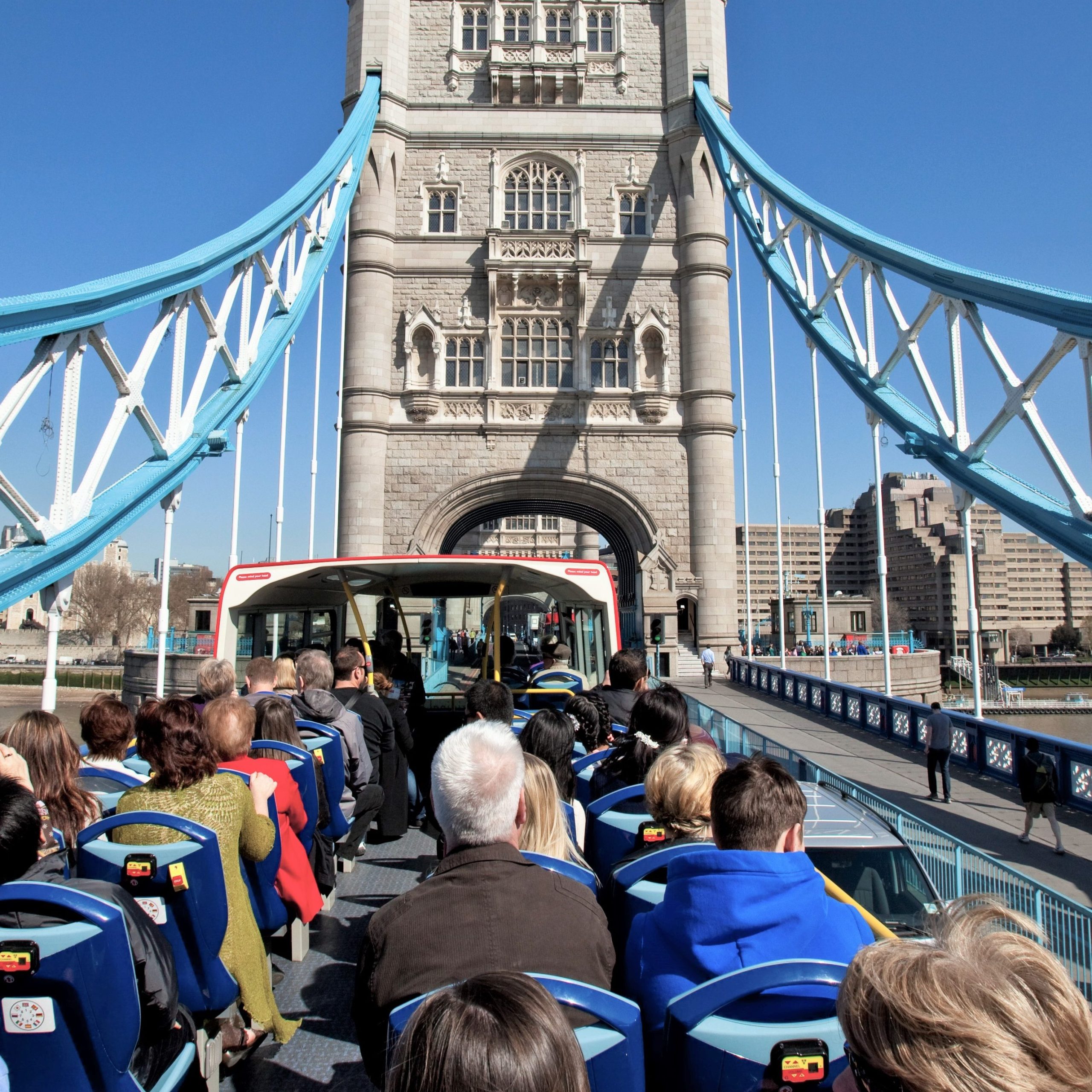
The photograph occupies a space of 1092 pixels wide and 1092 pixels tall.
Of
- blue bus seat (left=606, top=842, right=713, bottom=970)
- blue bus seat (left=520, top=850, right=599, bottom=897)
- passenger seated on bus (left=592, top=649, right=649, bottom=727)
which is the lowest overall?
blue bus seat (left=606, top=842, right=713, bottom=970)

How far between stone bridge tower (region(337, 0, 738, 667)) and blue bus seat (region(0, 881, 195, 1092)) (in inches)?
786

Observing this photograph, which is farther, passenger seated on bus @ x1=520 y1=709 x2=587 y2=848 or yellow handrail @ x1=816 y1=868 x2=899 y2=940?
passenger seated on bus @ x1=520 y1=709 x2=587 y2=848

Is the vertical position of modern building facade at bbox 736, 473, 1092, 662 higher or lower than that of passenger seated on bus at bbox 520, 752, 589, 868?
higher

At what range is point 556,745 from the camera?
359 cm

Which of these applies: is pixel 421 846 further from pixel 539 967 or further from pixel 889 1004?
pixel 889 1004

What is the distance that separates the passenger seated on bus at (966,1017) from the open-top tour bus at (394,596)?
6.84m

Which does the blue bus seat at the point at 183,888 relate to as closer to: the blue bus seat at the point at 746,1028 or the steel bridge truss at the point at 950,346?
the blue bus seat at the point at 746,1028

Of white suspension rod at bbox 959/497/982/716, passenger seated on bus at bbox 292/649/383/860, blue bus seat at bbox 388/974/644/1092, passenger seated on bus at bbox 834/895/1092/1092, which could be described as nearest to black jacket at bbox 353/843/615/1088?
blue bus seat at bbox 388/974/644/1092

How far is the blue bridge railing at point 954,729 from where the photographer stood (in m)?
8.17

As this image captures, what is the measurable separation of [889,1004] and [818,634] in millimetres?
60151

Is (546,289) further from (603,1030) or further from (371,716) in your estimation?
(603,1030)

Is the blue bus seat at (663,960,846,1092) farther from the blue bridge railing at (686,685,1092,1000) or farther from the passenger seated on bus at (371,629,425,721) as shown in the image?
the passenger seated on bus at (371,629,425,721)

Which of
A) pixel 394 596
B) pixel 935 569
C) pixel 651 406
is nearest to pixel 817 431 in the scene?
pixel 651 406

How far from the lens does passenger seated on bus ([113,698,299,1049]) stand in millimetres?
2840
